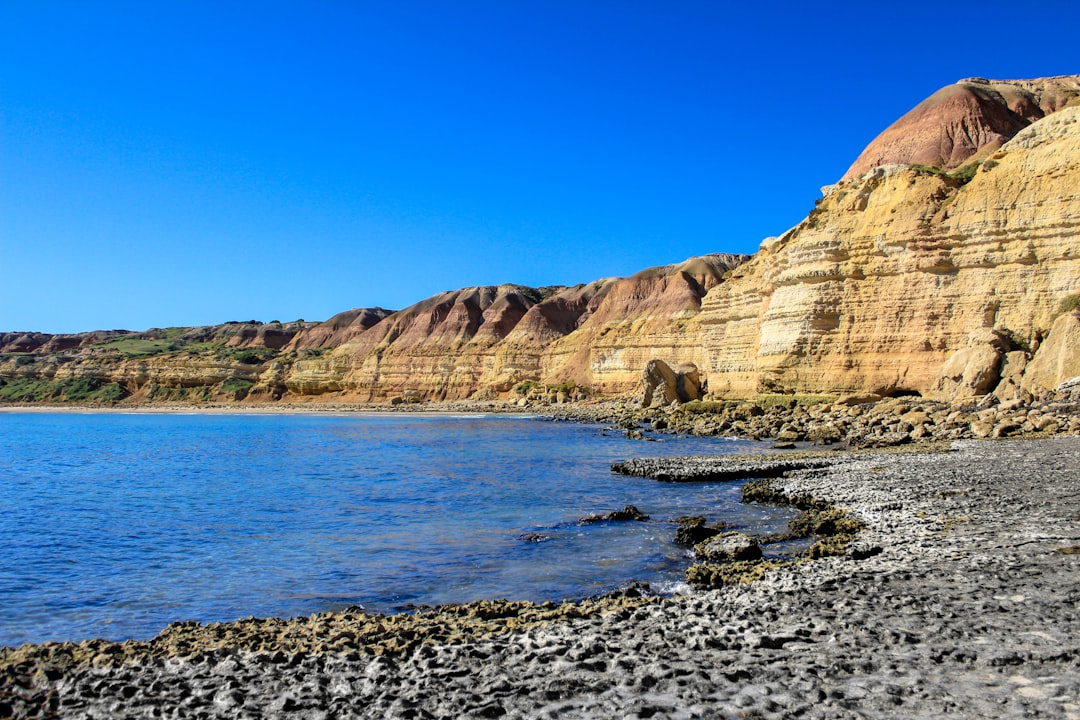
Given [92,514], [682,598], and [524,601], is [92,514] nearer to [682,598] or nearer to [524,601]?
[524,601]

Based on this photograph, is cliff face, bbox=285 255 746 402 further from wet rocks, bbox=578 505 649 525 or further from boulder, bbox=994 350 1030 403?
wet rocks, bbox=578 505 649 525

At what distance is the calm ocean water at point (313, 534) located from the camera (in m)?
8.09

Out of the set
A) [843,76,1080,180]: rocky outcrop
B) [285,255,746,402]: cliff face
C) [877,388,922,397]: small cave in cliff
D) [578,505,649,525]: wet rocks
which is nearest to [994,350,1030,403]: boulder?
[877,388,922,397]: small cave in cliff

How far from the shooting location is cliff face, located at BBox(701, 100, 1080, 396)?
26.8m

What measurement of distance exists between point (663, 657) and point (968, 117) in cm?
6025

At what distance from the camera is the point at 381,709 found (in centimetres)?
437

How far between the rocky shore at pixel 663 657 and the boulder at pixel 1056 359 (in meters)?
19.6

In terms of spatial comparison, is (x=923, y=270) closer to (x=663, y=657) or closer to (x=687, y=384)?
(x=687, y=384)

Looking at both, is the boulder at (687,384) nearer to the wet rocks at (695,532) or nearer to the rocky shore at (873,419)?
the rocky shore at (873,419)

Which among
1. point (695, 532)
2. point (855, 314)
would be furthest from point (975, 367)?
point (695, 532)

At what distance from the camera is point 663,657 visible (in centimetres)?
504

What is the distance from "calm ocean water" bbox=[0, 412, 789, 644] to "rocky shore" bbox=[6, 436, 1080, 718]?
4.76 feet

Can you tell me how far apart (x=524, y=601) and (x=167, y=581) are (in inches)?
190

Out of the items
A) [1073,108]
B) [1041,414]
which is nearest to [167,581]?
[1041,414]
